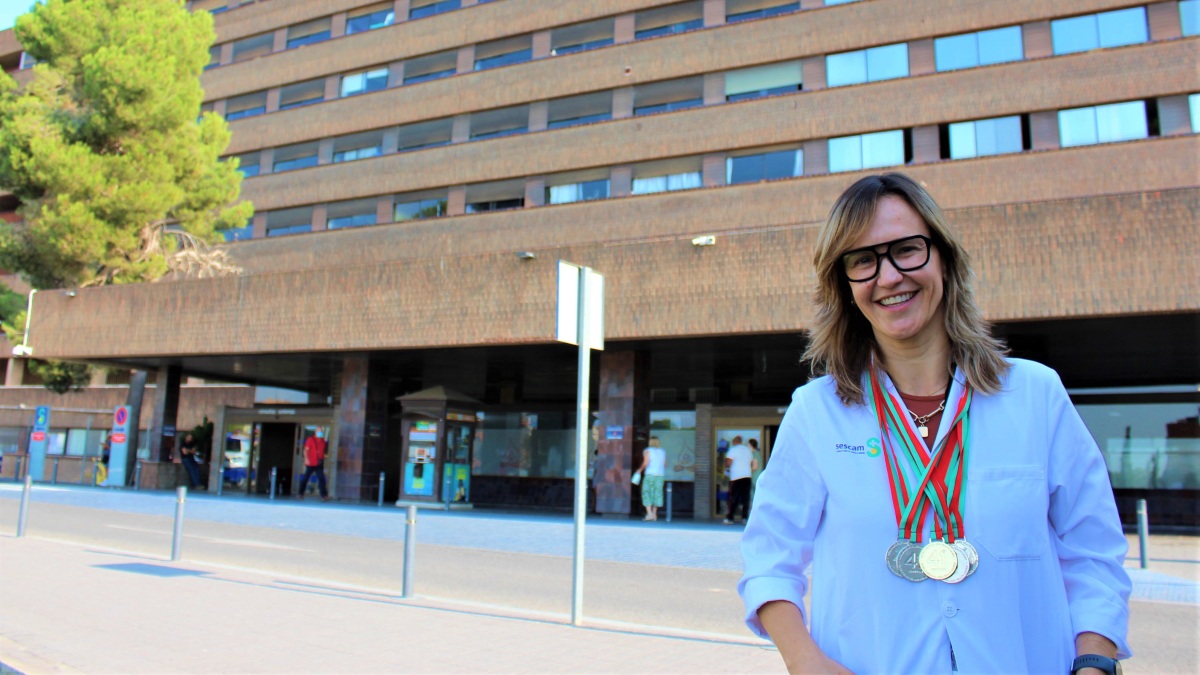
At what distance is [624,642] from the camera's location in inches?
253

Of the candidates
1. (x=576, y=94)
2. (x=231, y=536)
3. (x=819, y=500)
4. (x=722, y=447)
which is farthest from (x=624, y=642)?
(x=576, y=94)

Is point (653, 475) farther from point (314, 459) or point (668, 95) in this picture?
point (668, 95)

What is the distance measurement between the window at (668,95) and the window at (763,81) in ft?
3.45

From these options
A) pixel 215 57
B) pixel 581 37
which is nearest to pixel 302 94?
pixel 215 57

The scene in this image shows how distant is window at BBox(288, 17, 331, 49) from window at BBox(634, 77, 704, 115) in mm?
15667

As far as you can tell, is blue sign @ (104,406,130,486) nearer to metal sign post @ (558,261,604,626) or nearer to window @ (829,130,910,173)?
window @ (829,130,910,173)

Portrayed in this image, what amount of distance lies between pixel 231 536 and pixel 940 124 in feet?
70.8

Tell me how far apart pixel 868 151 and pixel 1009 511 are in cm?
2616

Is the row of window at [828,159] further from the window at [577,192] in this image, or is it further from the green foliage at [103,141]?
the green foliage at [103,141]

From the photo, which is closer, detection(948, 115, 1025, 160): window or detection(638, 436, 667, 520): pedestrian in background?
detection(638, 436, 667, 520): pedestrian in background

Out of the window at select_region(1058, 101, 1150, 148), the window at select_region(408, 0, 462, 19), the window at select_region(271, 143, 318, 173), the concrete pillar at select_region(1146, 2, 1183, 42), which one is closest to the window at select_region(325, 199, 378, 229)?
the window at select_region(271, 143, 318, 173)

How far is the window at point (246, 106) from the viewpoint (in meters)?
38.9

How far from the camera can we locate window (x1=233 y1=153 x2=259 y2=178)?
38.2m

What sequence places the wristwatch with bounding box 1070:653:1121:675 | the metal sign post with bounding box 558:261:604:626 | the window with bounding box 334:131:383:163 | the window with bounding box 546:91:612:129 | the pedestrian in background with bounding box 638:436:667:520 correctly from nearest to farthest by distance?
the wristwatch with bounding box 1070:653:1121:675 → the metal sign post with bounding box 558:261:604:626 → the pedestrian in background with bounding box 638:436:667:520 → the window with bounding box 546:91:612:129 → the window with bounding box 334:131:383:163
